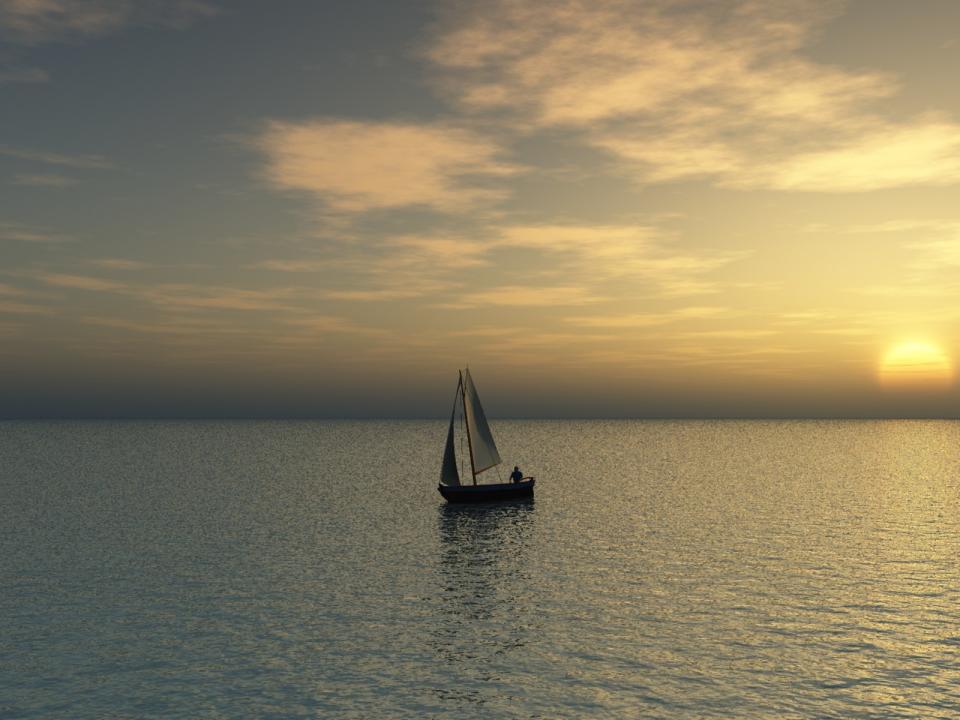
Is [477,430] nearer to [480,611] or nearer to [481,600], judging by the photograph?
[481,600]

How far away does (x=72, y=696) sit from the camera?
32.0 m

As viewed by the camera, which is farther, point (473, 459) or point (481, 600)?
point (473, 459)

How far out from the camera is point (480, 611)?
45875mm

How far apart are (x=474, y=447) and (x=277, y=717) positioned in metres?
65.5

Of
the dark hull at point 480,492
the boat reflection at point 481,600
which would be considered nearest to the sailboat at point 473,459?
the dark hull at point 480,492

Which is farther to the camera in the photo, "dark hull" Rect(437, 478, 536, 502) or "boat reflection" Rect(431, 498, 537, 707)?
"dark hull" Rect(437, 478, 536, 502)

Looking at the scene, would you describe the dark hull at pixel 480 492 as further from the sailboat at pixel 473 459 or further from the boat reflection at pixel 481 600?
the boat reflection at pixel 481 600

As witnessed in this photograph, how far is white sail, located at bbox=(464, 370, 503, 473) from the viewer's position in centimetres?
9306

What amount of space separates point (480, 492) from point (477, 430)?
7.45 metres

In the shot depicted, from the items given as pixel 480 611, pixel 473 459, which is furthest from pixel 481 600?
pixel 473 459

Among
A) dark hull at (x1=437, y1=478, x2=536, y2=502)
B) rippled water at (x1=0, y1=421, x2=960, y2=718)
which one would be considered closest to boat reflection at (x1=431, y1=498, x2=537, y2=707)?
rippled water at (x1=0, y1=421, x2=960, y2=718)

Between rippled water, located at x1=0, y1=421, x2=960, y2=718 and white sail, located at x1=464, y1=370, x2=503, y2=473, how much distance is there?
6281 millimetres

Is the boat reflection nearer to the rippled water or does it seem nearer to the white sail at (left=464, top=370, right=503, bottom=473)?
the rippled water

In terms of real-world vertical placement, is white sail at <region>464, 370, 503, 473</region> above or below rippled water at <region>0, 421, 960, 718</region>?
above
